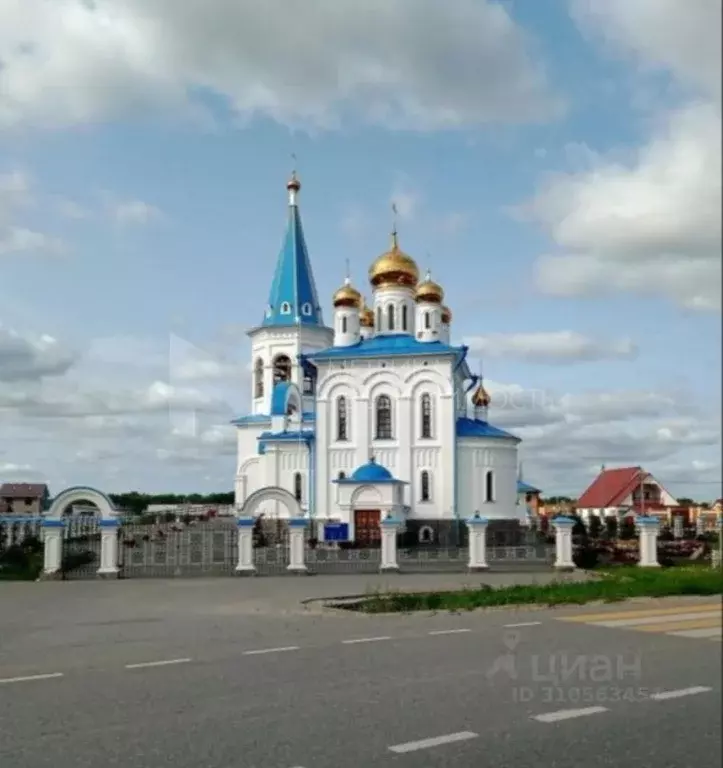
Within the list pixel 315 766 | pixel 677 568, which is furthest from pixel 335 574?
pixel 677 568

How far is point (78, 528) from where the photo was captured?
13.0 m

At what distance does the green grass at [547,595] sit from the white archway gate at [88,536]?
11.5 ft

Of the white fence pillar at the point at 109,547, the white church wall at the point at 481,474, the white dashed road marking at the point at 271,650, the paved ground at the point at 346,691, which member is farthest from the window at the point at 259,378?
the white dashed road marking at the point at 271,650

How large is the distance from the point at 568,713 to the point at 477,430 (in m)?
26.6

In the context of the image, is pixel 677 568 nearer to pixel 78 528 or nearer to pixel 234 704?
pixel 234 704

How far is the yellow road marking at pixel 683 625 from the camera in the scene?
157 centimetres

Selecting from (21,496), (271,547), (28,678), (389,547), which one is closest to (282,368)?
(271,547)

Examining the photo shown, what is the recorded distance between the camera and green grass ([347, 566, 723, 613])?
3.49 m

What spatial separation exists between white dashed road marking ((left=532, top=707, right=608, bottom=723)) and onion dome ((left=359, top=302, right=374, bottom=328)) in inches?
1276

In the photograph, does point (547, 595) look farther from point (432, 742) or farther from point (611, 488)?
point (611, 488)

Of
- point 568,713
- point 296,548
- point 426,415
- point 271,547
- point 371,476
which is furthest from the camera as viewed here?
point 426,415

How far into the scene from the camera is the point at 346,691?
5.07 m

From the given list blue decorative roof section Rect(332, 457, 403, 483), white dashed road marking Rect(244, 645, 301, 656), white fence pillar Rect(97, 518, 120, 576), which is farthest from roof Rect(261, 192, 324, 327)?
white dashed road marking Rect(244, 645, 301, 656)

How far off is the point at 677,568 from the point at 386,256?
2958 cm
